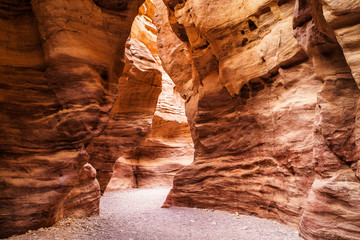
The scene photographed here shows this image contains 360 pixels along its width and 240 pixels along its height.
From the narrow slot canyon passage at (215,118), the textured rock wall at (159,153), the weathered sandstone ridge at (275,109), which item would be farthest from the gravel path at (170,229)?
the textured rock wall at (159,153)

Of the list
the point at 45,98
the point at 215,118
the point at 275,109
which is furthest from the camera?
the point at 215,118

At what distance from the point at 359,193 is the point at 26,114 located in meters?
5.98

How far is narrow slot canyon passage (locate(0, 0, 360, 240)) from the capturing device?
373 cm

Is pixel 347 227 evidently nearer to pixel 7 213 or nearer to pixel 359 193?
pixel 359 193

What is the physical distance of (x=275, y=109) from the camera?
5.80 m

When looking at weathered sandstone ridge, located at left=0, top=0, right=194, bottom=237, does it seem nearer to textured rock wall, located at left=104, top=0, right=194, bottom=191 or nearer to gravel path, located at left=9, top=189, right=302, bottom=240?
gravel path, located at left=9, top=189, right=302, bottom=240

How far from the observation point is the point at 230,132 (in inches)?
291

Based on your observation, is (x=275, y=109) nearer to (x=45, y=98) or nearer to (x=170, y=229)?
(x=170, y=229)

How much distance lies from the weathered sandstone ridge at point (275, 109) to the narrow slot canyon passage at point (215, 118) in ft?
0.09

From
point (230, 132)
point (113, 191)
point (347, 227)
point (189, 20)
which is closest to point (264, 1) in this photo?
point (189, 20)

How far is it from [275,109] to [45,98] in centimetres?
525

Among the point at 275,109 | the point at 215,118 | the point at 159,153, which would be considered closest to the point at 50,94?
the point at 215,118

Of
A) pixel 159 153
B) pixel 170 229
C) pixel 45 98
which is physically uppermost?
pixel 45 98

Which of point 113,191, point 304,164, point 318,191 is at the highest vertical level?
point 304,164
